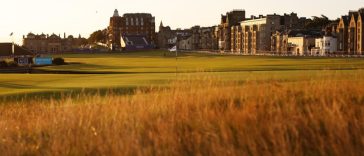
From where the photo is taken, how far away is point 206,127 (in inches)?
418

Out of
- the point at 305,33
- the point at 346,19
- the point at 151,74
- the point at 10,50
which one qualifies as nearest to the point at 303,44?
the point at 305,33

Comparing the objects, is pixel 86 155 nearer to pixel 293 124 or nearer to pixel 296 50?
pixel 293 124

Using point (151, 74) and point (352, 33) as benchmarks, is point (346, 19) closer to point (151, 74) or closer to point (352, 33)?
point (352, 33)

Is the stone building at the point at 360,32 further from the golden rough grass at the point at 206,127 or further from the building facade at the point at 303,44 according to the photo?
the golden rough grass at the point at 206,127

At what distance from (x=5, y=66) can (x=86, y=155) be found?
83.4m

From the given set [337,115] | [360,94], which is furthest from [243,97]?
[337,115]

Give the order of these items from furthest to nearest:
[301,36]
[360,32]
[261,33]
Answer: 1. [261,33]
2. [301,36]
3. [360,32]

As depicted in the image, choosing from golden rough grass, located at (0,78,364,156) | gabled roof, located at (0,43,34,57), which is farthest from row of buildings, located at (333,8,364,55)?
golden rough grass, located at (0,78,364,156)

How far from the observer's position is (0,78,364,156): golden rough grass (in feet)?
31.4

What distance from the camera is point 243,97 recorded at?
13.9 metres

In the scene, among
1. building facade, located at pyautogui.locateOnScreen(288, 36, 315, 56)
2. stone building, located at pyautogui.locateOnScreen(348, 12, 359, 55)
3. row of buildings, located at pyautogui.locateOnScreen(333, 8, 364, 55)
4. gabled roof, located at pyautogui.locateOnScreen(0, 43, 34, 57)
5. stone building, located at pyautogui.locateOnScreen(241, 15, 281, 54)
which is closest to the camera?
row of buildings, located at pyautogui.locateOnScreen(333, 8, 364, 55)

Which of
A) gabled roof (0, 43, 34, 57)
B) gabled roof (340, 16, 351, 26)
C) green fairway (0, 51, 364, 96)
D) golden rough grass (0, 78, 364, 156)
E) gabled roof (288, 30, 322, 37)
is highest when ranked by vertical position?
gabled roof (340, 16, 351, 26)

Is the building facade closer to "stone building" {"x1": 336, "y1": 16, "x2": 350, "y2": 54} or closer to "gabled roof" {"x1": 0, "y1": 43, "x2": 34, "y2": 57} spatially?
"stone building" {"x1": 336, "y1": 16, "x2": 350, "y2": 54}

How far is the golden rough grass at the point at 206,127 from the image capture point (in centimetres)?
956
